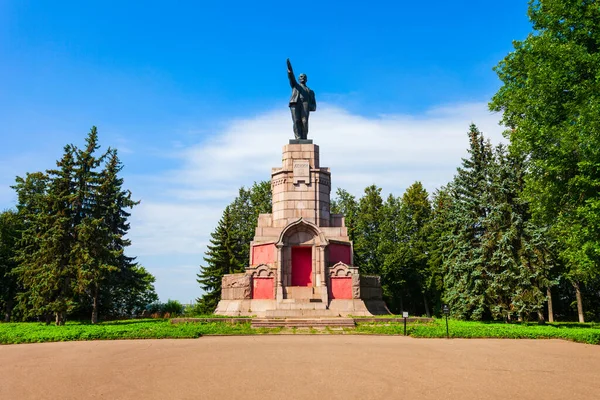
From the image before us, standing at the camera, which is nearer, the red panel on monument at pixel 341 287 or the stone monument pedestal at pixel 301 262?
the stone monument pedestal at pixel 301 262

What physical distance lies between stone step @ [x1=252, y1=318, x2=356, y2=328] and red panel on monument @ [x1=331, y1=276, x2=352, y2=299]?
3759 mm

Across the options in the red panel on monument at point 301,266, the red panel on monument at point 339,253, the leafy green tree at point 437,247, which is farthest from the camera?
the leafy green tree at point 437,247

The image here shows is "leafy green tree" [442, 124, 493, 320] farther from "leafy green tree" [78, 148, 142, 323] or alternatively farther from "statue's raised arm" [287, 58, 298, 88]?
"leafy green tree" [78, 148, 142, 323]

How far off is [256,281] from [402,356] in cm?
1245

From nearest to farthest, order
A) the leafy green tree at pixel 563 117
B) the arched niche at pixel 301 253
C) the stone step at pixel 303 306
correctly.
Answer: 1. the leafy green tree at pixel 563 117
2. the stone step at pixel 303 306
3. the arched niche at pixel 301 253

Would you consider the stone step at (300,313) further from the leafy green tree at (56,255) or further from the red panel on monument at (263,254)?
the leafy green tree at (56,255)

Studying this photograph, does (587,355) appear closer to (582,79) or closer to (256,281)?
(582,79)

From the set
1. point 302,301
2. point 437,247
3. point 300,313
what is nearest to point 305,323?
point 300,313

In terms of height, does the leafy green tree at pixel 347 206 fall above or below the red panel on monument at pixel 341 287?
above

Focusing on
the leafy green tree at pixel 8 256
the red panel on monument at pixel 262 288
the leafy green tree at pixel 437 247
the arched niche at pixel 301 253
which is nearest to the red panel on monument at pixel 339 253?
the arched niche at pixel 301 253

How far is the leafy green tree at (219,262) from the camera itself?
123 ft

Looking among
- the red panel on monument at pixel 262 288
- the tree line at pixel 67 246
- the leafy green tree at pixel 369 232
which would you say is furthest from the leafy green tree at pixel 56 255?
the leafy green tree at pixel 369 232

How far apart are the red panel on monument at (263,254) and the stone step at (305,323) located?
5093 millimetres

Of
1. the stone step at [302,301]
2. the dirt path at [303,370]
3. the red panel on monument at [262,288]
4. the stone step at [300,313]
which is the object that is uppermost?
the red panel on monument at [262,288]
